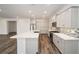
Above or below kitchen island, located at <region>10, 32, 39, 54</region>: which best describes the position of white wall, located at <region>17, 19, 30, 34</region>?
above

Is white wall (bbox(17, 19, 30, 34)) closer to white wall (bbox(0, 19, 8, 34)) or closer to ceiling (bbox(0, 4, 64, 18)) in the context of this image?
ceiling (bbox(0, 4, 64, 18))

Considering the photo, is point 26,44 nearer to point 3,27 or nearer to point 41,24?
point 41,24

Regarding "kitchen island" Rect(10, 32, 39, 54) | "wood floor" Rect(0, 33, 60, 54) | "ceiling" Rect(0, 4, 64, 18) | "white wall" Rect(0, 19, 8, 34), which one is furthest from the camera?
"white wall" Rect(0, 19, 8, 34)

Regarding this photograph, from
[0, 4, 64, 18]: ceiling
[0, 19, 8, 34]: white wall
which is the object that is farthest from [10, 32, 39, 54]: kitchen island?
[0, 19, 8, 34]: white wall

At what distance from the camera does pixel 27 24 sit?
7.31 meters

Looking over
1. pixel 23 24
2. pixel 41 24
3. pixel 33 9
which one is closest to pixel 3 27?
pixel 23 24

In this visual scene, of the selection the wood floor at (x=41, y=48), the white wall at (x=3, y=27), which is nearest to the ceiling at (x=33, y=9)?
the wood floor at (x=41, y=48)

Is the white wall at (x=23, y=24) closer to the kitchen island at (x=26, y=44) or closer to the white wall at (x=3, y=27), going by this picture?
the kitchen island at (x=26, y=44)

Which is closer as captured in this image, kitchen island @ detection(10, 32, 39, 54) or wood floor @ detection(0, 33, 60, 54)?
kitchen island @ detection(10, 32, 39, 54)

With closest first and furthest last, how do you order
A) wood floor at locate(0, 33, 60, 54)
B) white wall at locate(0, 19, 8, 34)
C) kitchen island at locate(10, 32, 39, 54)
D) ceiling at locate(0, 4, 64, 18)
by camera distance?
1. kitchen island at locate(10, 32, 39, 54)
2. ceiling at locate(0, 4, 64, 18)
3. wood floor at locate(0, 33, 60, 54)
4. white wall at locate(0, 19, 8, 34)

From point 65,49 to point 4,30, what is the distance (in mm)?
10431

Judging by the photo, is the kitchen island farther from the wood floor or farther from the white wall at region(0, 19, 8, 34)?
the white wall at region(0, 19, 8, 34)

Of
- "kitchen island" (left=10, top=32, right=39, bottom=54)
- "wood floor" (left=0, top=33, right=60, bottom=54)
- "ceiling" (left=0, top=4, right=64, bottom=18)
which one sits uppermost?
"ceiling" (left=0, top=4, right=64, bottom=18)
